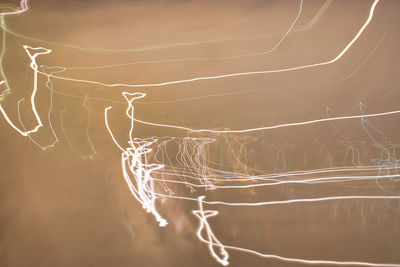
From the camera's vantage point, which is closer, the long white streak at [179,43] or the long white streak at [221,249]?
the long white streak at [221,249]

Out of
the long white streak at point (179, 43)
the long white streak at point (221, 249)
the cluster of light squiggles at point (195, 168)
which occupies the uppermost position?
the long white streak at point (179, 43)

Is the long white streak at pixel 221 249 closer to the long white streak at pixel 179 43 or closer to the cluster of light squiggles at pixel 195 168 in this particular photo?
the cluster of light squiggles at pixel 195 168

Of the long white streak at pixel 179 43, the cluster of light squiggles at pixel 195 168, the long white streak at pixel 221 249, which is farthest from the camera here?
the long white streak at pixel 179 43

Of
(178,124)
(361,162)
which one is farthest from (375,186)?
(178,124)

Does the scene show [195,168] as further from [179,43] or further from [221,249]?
[179,43]

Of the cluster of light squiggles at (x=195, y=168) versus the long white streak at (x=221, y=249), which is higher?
the cluster of light squiggles at (x=195, y=168)

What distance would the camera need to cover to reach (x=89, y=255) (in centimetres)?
162

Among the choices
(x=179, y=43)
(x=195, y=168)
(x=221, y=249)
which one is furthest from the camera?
(x=179, y=43)

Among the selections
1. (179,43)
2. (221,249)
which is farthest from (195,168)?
(179,43)

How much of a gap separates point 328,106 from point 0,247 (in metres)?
1.89

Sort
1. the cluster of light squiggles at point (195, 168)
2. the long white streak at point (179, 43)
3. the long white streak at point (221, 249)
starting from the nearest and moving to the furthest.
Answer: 1. the long white streak at point (221, 249)
2. the cluster of light squiggles at point (195, 168)
3. the long white streak at point (179, 43)

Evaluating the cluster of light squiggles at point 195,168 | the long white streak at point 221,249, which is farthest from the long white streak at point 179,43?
the long white streak at point 221,249

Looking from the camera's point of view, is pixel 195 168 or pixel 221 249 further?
pixel 195 168

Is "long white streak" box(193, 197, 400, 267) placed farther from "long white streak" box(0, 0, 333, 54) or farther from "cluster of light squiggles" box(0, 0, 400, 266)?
"long white streak" box(0, 0, 333, 54)
